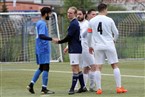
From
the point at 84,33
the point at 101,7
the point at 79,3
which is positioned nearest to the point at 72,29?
the point at 84,33

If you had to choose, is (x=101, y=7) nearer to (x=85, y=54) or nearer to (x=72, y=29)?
(x=72, y=29)

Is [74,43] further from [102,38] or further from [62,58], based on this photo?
[62,58]

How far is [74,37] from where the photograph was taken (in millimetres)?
11430

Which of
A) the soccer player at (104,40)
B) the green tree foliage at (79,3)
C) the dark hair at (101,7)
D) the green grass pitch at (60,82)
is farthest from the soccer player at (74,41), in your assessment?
the green tree foliage at (79,3)

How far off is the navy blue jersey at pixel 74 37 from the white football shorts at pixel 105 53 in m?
0.40

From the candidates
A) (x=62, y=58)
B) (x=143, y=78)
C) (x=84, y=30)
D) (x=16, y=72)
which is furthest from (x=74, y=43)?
(x=62, y=58)

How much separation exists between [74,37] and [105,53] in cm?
79

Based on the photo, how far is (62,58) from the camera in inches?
895

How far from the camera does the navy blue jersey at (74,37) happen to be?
11.4m

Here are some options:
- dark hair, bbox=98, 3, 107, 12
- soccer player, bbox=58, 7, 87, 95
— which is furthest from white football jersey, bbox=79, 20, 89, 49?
dark hair, bbox=98, 3, 107, 12

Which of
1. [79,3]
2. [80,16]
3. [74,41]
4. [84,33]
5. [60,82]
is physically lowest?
[60,82]

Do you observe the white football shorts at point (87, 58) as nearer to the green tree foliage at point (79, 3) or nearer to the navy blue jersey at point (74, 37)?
the navy blue jersey at point (74, 37)

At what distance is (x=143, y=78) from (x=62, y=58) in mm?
8573

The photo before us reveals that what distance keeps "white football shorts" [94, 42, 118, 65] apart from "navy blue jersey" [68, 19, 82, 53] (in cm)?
40
